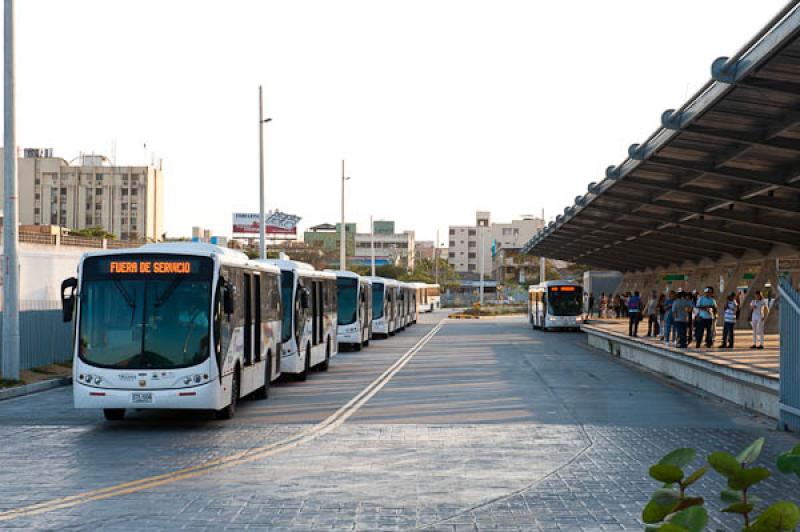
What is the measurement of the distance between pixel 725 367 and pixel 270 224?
13763 centimetres

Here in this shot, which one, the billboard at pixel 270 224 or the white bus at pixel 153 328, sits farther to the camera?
the billboard at pixel 270 224

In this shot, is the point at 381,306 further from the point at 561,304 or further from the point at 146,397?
the point at 146,397

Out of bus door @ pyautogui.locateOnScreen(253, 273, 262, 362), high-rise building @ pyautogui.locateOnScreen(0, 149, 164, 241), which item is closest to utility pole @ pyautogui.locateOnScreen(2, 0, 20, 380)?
bus door @ pyautogui.locateOnScreen(253, 273, 262, 362)

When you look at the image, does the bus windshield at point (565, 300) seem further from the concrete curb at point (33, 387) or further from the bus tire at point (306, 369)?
the concrete curb at point (33, 387)

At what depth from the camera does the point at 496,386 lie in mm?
24578

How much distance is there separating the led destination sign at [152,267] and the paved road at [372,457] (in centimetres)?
238

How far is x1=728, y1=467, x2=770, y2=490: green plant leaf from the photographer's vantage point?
9.90 ft

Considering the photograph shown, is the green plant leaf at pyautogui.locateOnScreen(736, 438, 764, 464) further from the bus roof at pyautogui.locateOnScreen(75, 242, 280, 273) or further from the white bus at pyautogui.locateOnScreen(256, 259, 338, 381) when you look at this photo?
the white bus at pyautogui.locateOnScreen(256, 259, 338, 381)

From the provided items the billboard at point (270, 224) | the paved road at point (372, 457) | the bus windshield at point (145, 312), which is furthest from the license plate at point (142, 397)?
the billboard at point (270, 224)

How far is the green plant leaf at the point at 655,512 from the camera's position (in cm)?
310

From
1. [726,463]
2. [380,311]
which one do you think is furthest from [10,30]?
[380,311]

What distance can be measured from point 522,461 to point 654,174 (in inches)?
697

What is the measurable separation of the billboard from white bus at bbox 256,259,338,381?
124394 mm

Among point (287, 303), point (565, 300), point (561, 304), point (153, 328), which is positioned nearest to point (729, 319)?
point (287, 303)
